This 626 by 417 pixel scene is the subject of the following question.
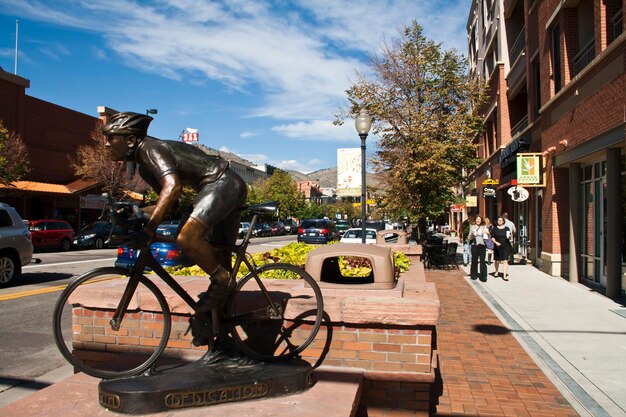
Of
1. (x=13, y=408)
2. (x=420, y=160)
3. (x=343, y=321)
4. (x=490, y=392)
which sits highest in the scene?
(x=420, y=160)

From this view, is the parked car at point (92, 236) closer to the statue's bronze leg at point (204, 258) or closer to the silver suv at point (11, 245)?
the silver suv at point (11, 245)

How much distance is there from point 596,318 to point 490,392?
15.6ft

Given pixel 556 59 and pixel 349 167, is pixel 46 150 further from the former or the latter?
pixel 556 59

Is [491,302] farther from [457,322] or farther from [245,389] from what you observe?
[245,389]

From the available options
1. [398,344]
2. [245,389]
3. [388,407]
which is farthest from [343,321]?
[245,389]

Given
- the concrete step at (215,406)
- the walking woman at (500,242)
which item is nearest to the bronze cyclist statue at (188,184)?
the concrete step at (215,406)

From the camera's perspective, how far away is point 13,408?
3172 mm

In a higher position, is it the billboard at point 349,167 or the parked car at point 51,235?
the billboard at point 349,167

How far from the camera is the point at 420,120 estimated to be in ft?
59.5

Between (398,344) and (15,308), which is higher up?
(398,344)

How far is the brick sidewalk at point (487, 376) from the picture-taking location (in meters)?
4.66

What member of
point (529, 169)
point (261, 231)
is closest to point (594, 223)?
point (529, 169)

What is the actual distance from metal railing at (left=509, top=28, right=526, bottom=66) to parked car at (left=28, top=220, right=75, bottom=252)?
2263cm

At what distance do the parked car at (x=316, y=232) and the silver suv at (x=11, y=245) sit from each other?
60.0 feet
